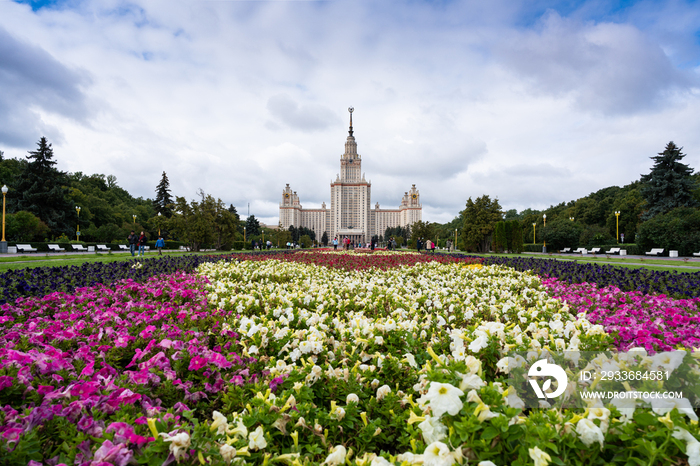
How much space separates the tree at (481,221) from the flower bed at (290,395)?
27405 mm

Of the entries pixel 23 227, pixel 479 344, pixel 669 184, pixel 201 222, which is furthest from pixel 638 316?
pixel 23 227

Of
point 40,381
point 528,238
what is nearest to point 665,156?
point 528,238

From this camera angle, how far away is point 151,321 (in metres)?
3.22

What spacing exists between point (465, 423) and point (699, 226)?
35251mm

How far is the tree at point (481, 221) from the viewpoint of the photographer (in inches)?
1155

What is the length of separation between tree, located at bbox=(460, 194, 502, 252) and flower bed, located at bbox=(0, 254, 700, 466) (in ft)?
89.9

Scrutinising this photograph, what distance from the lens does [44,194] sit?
3703 centimetres

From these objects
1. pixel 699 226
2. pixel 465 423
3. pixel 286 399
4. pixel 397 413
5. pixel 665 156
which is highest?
pixel 665 156

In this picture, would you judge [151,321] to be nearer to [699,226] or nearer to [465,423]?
[465,423]

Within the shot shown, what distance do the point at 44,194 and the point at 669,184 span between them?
64422 millimetres

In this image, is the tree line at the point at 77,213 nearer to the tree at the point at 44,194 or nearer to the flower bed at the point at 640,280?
the tree at the point at 44,194

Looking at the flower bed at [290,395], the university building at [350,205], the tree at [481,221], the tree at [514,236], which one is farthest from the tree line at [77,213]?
the university building at [350,205]

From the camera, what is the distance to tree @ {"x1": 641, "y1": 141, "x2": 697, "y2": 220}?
32.1 meters

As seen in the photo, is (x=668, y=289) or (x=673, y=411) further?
(x=668, y=289)
